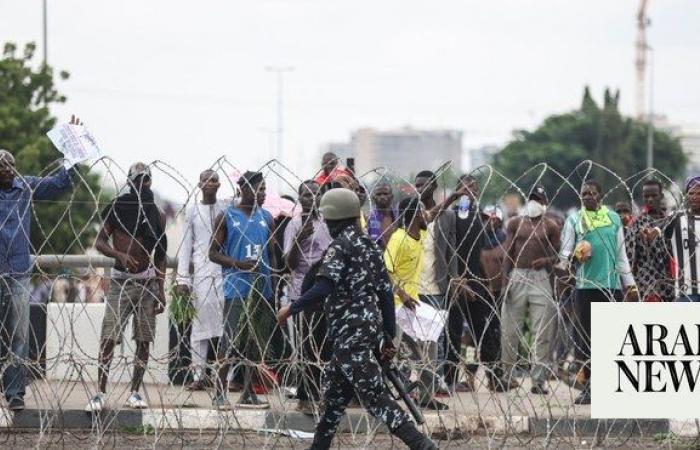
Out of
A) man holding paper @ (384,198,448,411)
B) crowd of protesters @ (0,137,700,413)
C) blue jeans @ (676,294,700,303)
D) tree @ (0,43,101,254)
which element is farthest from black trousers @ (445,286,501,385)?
tree @ (0,43,101,254)

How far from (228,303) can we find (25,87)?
64.6 feet

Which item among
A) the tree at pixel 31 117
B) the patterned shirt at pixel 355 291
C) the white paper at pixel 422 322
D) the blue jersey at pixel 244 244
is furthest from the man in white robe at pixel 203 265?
the tree at pixel 31 117

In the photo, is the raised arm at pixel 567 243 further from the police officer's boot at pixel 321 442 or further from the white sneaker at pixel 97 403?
the white sneaker at pixel 97 403

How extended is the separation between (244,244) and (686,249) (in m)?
3.16

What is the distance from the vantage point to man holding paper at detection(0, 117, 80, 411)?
11523mm

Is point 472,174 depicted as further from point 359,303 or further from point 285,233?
point 359,303

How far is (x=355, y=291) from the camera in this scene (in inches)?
393

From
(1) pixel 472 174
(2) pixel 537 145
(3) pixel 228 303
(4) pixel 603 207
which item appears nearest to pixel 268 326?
(3) pixel 228 303

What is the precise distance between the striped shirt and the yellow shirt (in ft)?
6.05

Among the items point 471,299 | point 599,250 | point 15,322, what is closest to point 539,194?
point 599,250

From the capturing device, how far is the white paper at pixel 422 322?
1212cm

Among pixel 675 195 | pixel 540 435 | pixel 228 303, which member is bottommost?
pixel 540 435

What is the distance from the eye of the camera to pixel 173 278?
11859mm

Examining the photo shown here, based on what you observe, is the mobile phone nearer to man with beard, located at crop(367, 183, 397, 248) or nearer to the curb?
man with beard, located at crop(367, 183, 397, 248)
